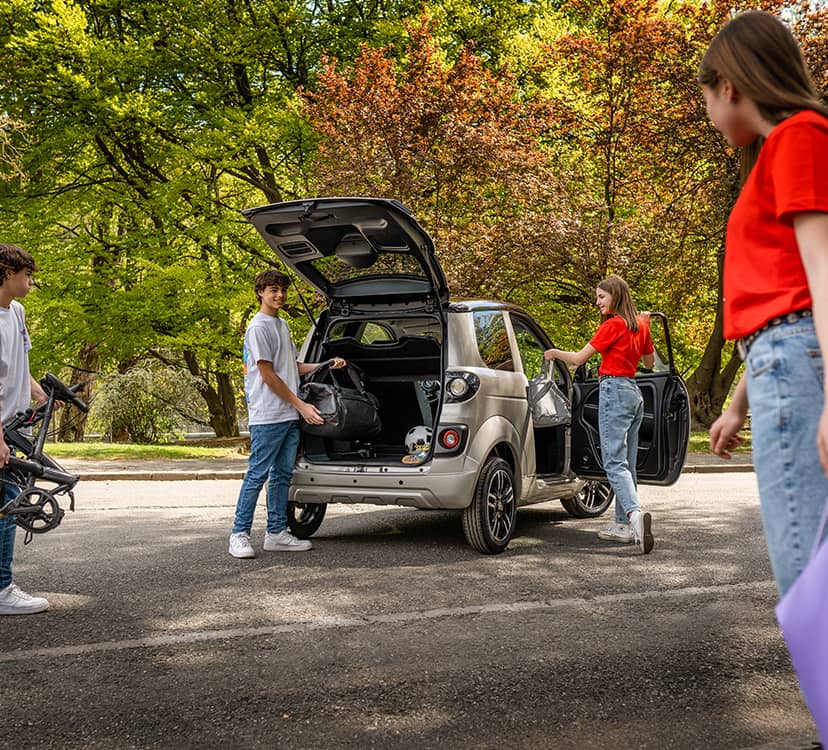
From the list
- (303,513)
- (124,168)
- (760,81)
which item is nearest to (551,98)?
(124,168)

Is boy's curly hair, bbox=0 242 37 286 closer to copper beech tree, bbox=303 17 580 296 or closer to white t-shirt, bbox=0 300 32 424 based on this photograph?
white t-shirt, bbox=0 300 32 424

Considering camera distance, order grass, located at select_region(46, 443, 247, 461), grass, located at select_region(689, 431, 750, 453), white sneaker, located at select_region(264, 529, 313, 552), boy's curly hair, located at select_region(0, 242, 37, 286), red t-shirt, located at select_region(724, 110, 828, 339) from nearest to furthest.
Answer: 1. red t-shirt, located at select_region(724, 110, 828, 339)
2. boy's curly hair, located at select_region(0, 242, 37, 286)
3. white sneaker, located at select_region(264, 529, 313, 552)
4. grass, located at select_region(46, 443, 247, 461)
5. grass, located at select_region(689, 431, 750, 453)

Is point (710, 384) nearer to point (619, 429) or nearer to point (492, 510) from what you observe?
point (619, 429)

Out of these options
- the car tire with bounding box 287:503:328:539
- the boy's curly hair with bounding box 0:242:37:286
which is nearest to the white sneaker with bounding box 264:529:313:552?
the car tire with bounding box 287:503:328:539

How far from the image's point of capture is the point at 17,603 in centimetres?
545

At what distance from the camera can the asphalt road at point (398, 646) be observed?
3686 mm

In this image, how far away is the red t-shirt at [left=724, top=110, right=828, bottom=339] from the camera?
2.20 m

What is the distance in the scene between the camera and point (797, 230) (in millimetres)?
2201

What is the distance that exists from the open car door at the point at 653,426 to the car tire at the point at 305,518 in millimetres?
2274

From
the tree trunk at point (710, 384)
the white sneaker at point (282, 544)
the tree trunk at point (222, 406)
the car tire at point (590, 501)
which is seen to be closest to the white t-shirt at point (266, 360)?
the white sneaker at point (282, 544)

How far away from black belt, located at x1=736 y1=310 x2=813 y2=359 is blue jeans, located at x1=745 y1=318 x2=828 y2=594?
0.01 meters

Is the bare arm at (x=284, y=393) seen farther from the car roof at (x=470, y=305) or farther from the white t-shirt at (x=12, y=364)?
the white t-shirt at (x=12, y=364)

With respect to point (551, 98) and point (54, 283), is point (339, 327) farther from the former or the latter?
point (54, 283)

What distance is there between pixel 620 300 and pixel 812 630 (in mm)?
5943
